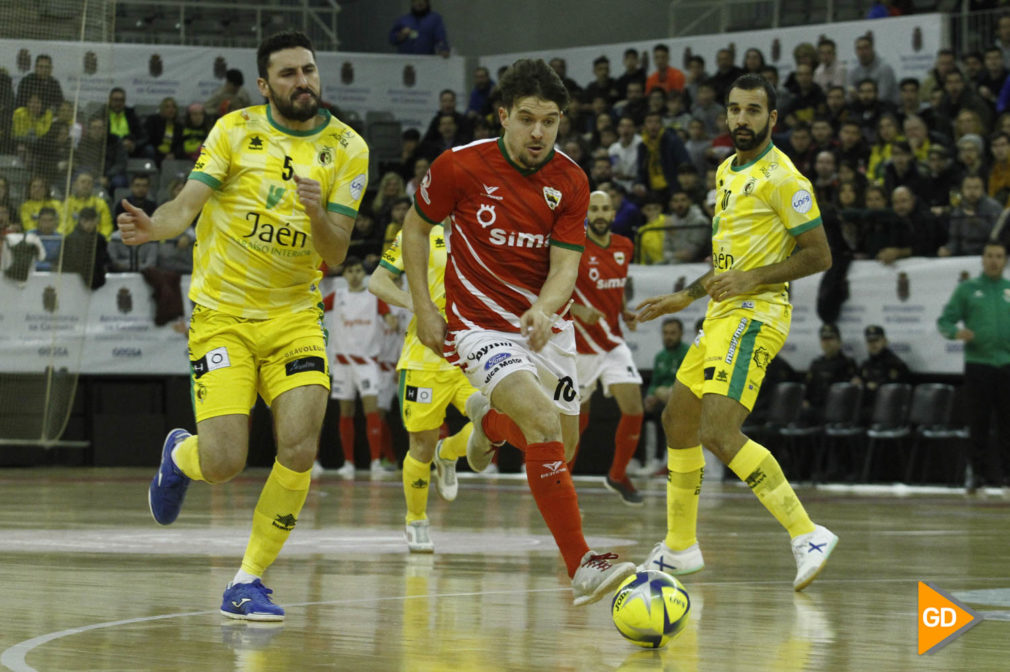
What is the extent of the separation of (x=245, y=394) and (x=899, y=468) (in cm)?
1221

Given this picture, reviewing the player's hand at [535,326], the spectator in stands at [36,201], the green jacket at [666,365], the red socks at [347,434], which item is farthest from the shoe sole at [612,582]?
the red socks at [347,434]

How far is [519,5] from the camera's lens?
27688 millimetres

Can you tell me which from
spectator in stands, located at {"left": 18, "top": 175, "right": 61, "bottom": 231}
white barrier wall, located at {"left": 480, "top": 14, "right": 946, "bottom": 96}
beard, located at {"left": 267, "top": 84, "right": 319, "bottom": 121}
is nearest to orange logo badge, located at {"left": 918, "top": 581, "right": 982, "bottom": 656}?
beard, located at {"left": 267, "top": 84, "right": 319, "bottom": 121}

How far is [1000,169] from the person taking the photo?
58.1 feet

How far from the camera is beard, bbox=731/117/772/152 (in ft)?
26.5

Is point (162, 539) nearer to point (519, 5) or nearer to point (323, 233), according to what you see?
point (323, 233)

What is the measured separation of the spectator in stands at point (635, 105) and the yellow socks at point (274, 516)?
16.4 m

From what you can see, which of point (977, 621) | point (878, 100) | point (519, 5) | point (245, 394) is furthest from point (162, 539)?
point (519, 5)

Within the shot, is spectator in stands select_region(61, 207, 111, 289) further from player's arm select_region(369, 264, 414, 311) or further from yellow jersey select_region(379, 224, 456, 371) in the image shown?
player's arm select_region(369, 264, 414, 311)

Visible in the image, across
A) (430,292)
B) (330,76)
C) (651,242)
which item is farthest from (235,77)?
(430,292)

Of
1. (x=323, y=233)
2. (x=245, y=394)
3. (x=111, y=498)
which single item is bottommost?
(x=111, y=498)

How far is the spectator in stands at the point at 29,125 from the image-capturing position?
1627 cm

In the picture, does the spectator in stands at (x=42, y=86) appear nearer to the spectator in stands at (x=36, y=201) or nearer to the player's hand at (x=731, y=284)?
the spectator in stands at (x=36, y=201)

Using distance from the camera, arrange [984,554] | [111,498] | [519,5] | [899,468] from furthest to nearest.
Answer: [519,5]
[899,468]
[111,498]
[984,554]
